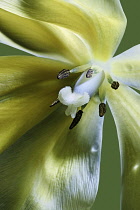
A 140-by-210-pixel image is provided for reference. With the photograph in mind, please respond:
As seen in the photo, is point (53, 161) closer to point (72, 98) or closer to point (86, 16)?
point (72, 98)

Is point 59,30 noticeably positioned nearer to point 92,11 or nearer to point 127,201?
point 92,11

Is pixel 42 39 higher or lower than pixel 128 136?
higher

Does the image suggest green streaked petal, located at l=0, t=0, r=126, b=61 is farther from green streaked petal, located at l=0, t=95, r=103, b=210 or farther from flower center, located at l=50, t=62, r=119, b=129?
green streaked petal, located at l=0, t=95, r=103, b=210

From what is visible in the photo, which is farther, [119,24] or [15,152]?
[15,152]

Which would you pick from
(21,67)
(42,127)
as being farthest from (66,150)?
(21,67)

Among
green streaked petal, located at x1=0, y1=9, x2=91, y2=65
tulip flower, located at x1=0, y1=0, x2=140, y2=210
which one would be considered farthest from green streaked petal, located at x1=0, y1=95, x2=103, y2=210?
green streaked petal, located at x1=0, y1=9, x2=91, y2=65

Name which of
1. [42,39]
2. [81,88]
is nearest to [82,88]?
[81,88]
